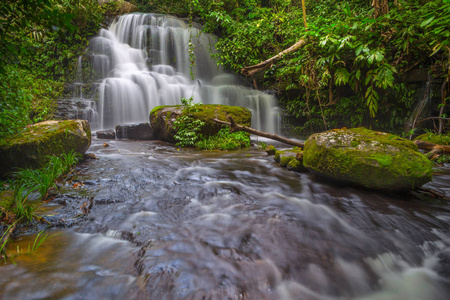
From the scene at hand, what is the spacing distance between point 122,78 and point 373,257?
37.1 ft

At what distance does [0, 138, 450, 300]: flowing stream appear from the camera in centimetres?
151

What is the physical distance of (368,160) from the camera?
111 inches

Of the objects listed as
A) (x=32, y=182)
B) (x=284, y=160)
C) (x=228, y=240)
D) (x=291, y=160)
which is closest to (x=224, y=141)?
(x=284, y=160)

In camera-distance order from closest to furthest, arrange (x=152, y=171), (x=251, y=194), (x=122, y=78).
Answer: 1. (x=251, y=194)
2. (x=152, y=171)
3. (x=122, y=78)

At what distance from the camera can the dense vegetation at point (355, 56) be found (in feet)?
17.6

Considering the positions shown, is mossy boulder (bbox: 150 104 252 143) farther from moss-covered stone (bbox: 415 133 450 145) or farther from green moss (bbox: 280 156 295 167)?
moss-covered stone (bbox: 415 133 450 145)

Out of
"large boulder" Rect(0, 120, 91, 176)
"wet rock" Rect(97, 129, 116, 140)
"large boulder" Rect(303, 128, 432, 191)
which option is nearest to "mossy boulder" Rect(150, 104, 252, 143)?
"wet rock" Rect(97, 129, 116, 140)

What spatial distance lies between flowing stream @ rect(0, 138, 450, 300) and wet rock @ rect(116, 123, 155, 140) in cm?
487

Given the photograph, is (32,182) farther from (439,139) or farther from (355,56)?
(355,56)

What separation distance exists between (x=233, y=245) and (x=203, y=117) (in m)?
5.35

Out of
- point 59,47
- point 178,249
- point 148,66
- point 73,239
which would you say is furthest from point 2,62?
point 59,47

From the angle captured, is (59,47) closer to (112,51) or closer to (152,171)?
(112,51)

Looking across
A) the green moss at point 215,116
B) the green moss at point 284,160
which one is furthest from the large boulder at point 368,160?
the green moss at point 215,116

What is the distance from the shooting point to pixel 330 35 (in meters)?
5.76
